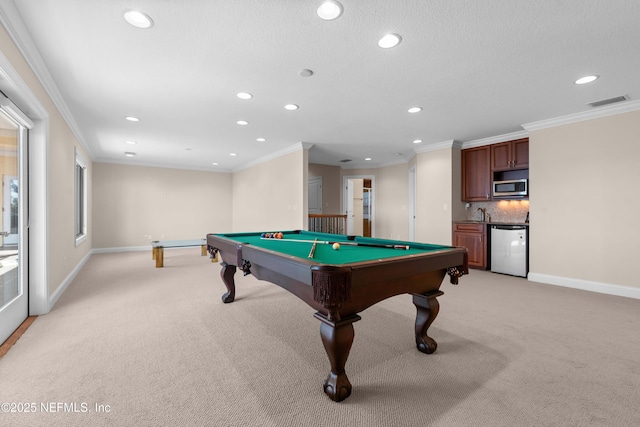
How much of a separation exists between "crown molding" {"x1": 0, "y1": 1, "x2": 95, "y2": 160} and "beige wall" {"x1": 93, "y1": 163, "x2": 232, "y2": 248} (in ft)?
13.9

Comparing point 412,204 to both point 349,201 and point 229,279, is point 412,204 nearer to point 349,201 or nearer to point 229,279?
point 349,201

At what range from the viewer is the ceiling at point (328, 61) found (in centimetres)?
192

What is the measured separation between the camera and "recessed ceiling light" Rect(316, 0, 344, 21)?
1821 millimetres

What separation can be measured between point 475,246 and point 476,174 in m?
1.32

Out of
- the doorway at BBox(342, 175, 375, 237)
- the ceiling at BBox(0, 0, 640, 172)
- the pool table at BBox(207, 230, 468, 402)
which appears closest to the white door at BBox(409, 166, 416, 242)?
the doorway at BBox(342, 175, 375, 237)

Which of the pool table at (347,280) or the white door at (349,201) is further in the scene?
the white door at (349,201)

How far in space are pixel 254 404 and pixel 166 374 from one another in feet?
2.21

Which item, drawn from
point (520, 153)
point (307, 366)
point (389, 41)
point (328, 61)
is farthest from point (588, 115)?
point (307, 366)

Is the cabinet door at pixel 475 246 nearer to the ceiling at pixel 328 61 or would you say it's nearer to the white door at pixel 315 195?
the ceiling at pixel 328 61

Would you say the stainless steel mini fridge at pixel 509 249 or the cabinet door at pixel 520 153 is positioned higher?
the cabinet door at pixel 520 153

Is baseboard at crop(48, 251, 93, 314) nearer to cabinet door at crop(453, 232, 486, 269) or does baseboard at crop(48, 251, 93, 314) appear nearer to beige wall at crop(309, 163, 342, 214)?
beige wall at crop(309, 163, 342, 214)

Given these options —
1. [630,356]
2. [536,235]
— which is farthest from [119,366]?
[536,235]

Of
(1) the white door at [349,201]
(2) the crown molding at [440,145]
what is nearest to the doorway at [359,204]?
(1) the white door at [349,201]

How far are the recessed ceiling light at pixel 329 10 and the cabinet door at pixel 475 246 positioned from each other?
176 inches
